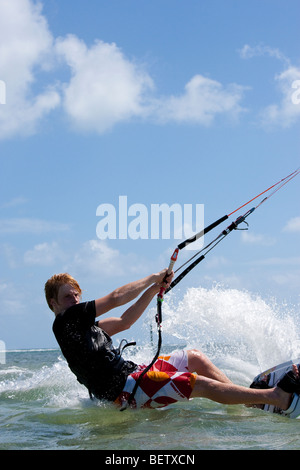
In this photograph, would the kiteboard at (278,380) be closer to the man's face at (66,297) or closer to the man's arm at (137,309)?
the man's arm at (137,309)

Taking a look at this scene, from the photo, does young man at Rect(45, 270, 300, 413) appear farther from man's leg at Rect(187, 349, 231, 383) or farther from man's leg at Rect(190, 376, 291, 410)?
man's leg at Rect(187, 349, 231, 383)

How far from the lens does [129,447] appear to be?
4281 mm

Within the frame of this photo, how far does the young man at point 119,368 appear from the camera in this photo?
5207 mm

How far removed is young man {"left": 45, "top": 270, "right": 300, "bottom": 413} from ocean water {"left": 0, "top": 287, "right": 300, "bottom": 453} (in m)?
0.25

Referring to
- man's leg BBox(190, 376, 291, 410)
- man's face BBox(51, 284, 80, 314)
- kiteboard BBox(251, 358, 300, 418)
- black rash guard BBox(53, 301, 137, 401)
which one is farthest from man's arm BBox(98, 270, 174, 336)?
kiteboard BBox(251, 358, 300, 418)

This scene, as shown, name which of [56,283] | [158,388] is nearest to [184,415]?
[158,388]

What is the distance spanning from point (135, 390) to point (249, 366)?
6.02 metres

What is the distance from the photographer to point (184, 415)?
572cm

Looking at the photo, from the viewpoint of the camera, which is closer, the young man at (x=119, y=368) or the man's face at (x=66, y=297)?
the young man at (x=119, y=368)

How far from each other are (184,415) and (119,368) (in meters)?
0.94

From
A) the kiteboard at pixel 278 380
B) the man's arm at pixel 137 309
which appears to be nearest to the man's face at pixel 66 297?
the man's arm at pixel 137 309

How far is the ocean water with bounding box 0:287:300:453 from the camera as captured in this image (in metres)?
4.51

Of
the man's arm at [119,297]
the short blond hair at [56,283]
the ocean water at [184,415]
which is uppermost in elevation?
the short blond hair at [56,283]
